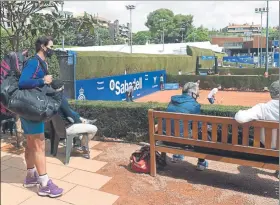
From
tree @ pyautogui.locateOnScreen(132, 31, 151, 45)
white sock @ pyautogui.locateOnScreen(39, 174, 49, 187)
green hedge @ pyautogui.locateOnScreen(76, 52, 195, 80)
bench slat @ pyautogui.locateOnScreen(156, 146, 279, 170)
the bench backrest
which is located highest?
tree @ pyautogui.locateOnScreen(132, 31, 151, 45)

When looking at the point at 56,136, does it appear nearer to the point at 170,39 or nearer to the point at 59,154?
the point at 59,154

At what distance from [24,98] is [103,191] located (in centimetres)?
144

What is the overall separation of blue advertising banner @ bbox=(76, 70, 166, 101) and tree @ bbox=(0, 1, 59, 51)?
5165 millimetres

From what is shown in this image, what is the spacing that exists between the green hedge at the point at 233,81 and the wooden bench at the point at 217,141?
22.7 metres

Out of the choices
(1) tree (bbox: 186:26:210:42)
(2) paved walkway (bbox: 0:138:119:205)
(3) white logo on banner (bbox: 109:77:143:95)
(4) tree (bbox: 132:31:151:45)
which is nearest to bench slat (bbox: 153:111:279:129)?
(2) paved walkway (bbox: 0:138:119:205)

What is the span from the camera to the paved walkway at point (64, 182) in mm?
3312

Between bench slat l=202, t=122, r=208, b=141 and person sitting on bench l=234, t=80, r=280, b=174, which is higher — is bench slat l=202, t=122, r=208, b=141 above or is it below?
below

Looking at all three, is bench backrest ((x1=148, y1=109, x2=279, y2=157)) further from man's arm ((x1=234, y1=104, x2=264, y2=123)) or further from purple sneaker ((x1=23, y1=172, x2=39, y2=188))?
purple sneaker ((x1=23, y1=172, x2=39, y2=188))

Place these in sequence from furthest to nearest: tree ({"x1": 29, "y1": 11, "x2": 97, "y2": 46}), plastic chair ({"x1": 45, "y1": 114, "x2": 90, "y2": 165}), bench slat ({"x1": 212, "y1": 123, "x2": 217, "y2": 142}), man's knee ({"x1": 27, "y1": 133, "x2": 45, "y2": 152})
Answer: tree ({"x1": 29, "y1": 11, "x2": 97, "y2": 46})
plastic chair ({"x1": 45, "y1": 114, "x2": 90, "y2": 165})
bench slat ({"x1": 212, "y1": 123, "x2": 217, "y2": 142})
man's knee ({"x1": 27, "y1": 133, "x2": 45, "y2": 152})

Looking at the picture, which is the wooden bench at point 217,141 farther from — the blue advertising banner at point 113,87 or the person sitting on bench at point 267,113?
the blue advertising banner at point 113,87

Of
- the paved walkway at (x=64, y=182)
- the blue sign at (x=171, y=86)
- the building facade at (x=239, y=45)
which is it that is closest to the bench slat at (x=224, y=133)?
the paved walkway at (x=64, y=182)

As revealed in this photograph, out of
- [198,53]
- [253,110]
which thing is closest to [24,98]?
[253,110]

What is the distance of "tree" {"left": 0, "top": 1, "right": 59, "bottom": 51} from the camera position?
556 cm

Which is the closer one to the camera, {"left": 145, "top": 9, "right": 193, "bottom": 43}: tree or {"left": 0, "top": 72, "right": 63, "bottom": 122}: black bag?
{"left": 0, "top": 72, "right": 63, "bottom": 122}: black bag
